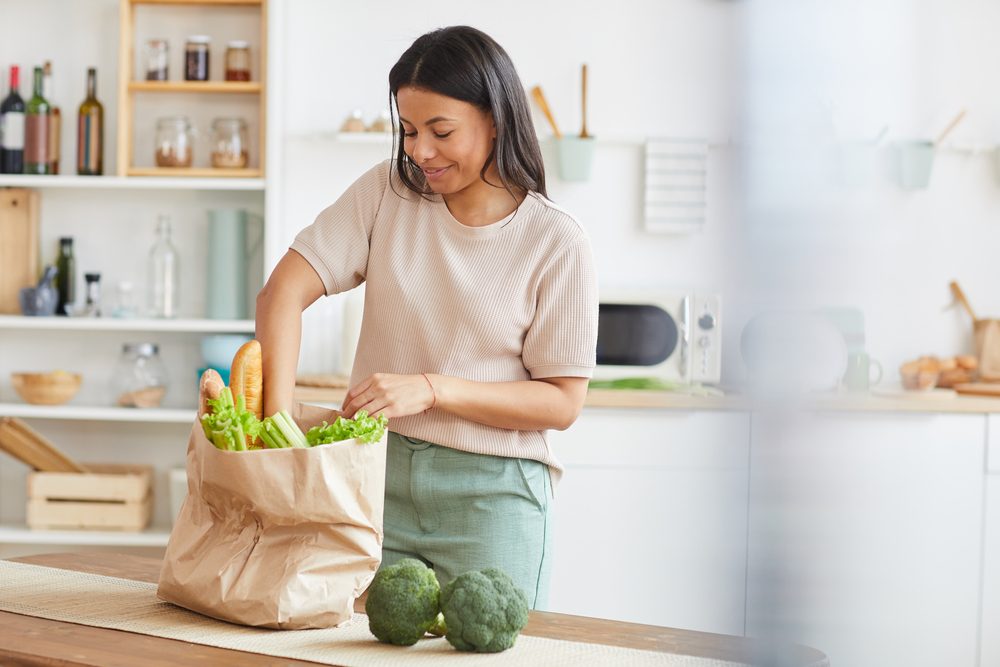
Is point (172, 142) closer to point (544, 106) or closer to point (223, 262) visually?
point (223, 262)

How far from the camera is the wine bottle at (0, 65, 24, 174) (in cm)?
325

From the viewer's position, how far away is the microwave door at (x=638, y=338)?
314 cm

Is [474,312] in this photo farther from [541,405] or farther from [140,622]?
[140,622]

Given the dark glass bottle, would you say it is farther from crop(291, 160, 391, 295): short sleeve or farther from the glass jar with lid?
crop(291, 160, 391, 295): short sleeve

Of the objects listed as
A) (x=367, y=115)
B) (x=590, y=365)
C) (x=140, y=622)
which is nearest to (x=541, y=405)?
(x=590, y=365)

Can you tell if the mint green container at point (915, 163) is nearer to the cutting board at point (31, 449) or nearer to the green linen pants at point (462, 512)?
the green linen pants at point (462, 512)

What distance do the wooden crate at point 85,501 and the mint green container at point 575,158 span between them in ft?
5.34

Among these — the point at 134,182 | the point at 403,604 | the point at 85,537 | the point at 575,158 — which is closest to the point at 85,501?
the point at 85,537

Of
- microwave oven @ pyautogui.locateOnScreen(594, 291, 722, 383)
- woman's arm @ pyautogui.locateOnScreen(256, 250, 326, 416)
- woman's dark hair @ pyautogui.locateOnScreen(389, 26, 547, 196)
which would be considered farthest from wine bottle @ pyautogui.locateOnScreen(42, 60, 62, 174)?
woman's dark hair @ pyautogui.locateOnScreen(389, 26, 547, 196)

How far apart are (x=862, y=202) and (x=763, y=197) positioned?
0.03m

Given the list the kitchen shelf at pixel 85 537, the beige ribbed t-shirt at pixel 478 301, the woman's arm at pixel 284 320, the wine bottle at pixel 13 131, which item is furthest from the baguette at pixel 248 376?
the wine bottle at pixel 13 131

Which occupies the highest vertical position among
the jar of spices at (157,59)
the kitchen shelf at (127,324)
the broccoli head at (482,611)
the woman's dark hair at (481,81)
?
the jar of spices at (157,59)

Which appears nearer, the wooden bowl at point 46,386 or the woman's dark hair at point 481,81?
the woman's dark hair at point 481,81

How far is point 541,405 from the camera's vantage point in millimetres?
1350
